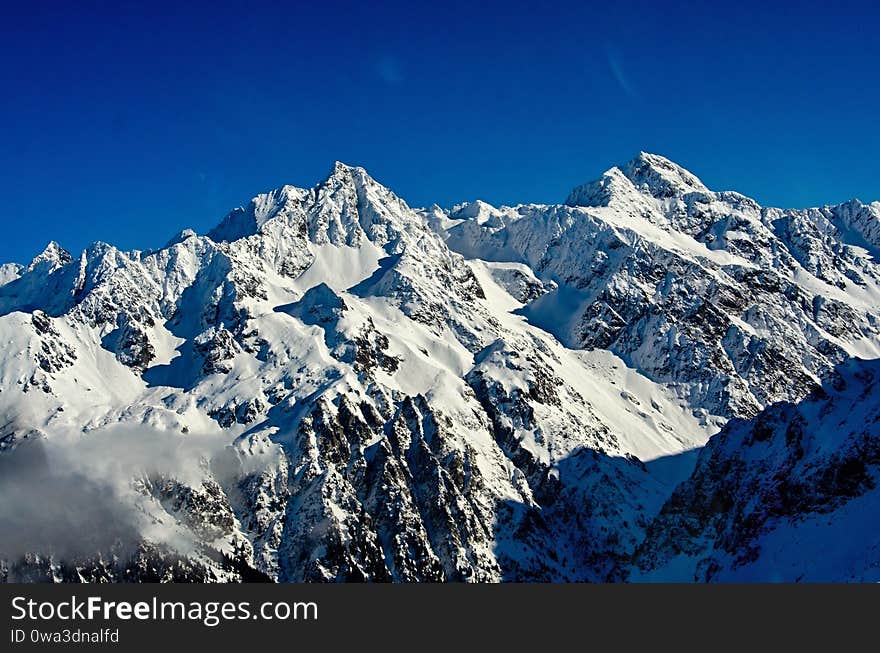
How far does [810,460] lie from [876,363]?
4877cm

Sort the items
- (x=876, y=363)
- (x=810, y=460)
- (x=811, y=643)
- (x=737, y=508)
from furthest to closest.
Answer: (x=876, y=363) → (x=737, y=508) → (x=810, y=460) → (x=811, y=643)

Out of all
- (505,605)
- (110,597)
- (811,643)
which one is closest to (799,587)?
(811,643)

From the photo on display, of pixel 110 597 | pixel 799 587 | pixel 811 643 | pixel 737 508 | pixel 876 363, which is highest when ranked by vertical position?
pixel 876 363

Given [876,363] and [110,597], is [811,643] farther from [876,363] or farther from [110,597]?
[876,363]

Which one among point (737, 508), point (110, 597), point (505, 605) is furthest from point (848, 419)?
point (110, 597)

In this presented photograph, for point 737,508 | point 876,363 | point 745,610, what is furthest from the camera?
point 876,363

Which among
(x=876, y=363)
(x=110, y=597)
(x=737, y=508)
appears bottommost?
(x=110, y=597)

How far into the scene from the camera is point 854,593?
106 meters

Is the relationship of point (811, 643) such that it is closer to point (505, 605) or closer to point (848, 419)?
point (505, 605)

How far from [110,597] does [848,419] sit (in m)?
138

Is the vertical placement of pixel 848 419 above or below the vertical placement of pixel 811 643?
above

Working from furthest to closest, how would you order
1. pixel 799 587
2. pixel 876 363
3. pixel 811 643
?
pixel 876 363, pixel 799 587, pixel 811 643

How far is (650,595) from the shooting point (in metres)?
101

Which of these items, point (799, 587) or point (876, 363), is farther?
point (876, 363)
